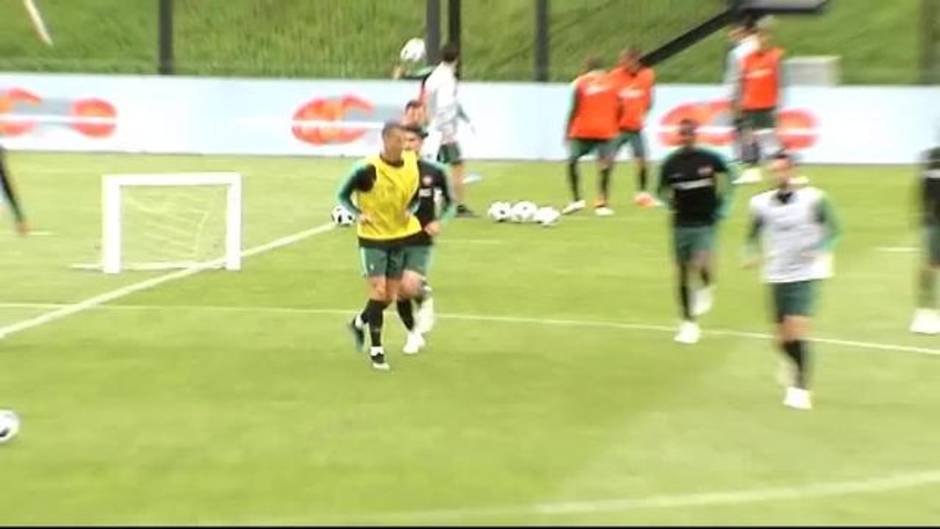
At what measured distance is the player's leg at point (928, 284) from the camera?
734 inches

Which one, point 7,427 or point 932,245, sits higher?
point 932,245

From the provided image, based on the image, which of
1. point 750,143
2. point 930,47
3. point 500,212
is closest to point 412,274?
point 500,212

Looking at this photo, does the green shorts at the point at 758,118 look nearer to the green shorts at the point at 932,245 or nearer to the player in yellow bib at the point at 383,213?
the green shorts at the point at 932,245

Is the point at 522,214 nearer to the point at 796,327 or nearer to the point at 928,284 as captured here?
the point at 928,284

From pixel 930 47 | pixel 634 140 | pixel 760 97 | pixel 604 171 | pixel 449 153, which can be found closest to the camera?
pixel 449 153

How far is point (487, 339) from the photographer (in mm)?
18266

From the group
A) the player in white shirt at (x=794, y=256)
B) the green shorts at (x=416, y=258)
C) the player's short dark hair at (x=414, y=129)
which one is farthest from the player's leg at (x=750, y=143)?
the player in white shirt at (x=794, y=256)

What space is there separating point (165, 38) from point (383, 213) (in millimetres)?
27624

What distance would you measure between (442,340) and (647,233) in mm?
9105

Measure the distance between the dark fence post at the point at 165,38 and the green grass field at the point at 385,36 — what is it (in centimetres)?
190

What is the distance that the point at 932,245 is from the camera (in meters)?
18.7

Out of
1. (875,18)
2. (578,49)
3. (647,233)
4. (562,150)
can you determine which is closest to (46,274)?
(647,233)

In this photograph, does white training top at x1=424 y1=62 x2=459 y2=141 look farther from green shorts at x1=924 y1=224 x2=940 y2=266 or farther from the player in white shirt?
the player in white shirt

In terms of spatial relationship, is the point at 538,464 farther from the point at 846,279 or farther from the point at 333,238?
the point at 333,238
